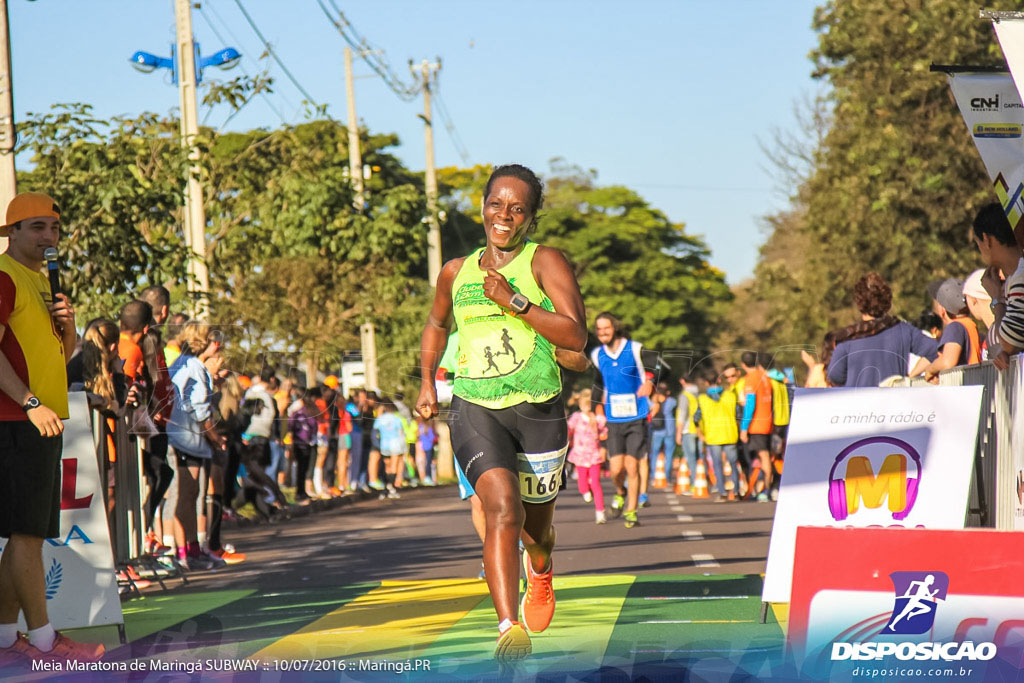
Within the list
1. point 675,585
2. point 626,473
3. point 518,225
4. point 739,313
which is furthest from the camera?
point 739,313

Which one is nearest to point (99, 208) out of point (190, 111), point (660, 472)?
point (190, 111)

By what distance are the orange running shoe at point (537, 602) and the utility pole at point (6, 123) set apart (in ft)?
16.8

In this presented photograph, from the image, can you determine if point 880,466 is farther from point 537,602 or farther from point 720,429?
point 720,429

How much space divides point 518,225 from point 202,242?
13452 millimetres

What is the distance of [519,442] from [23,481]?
2248 mm

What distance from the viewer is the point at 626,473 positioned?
1520 cm

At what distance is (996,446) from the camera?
25.2 ft

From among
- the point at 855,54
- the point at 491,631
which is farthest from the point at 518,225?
the point at 855,54

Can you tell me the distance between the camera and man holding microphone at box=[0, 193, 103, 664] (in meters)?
6.62

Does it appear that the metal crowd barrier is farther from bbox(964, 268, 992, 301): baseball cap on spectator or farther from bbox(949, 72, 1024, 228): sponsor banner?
bbox(949, 72, 1024, 228): sponsor banner

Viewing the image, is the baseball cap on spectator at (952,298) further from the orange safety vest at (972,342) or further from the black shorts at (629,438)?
the black shorts at (629,438)

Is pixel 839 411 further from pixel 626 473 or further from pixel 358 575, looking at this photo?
pixel 626 473

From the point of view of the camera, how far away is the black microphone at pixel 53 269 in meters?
6.75

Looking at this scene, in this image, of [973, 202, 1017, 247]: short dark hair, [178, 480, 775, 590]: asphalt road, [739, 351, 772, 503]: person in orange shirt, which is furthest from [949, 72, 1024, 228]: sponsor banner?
[739, 351, 772, 503]: person in orange shirt
